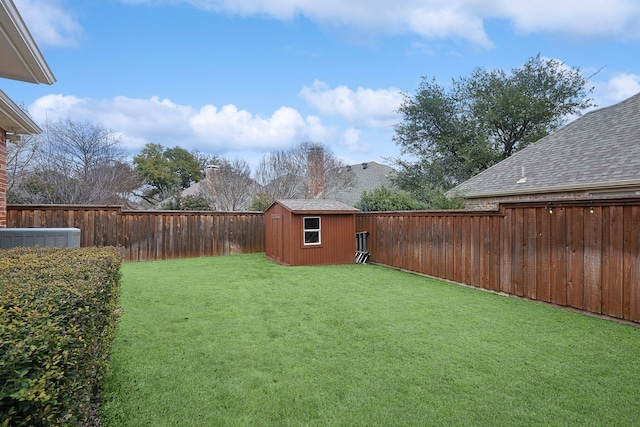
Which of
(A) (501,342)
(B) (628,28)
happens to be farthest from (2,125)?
(B) (628,28)

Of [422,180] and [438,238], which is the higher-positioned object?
[422,180]

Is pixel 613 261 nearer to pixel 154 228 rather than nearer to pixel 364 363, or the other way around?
pixel 364 363

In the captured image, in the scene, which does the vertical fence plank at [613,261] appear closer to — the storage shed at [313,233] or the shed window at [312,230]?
the storage shed at [313,233]

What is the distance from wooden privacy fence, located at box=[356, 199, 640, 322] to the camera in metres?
4.72

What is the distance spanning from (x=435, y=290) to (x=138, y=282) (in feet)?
19.7

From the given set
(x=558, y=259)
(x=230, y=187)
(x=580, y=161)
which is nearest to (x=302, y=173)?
(x=230, y=187)

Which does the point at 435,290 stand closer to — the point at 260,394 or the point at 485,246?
the point at 485,246

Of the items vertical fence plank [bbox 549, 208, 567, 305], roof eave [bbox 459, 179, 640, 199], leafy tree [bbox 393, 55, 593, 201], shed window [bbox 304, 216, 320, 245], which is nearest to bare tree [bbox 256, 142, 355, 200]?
leafy tree [bbox 393, 55, 593, 201]

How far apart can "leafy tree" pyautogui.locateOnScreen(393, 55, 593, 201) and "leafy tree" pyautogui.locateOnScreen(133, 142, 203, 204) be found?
16.6 meters

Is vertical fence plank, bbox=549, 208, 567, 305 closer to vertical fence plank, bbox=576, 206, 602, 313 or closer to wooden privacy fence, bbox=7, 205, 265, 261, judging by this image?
vertical fence plank, bbox=576, 206, 602, 313

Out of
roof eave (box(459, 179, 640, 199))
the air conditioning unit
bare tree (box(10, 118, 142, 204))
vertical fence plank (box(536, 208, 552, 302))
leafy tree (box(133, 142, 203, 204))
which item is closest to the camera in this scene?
the air conditioning unit

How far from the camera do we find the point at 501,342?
13.1 ft

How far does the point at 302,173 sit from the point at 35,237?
60.9ft

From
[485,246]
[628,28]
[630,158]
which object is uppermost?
[628,28]
